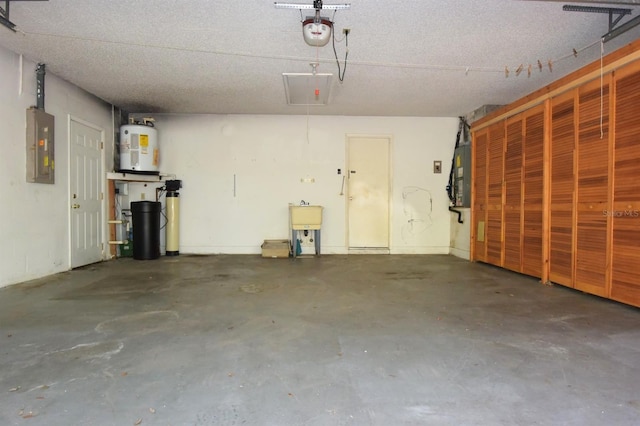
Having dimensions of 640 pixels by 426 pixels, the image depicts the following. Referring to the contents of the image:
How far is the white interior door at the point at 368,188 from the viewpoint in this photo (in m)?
6.69

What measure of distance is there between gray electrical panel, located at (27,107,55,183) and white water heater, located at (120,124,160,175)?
1.28m

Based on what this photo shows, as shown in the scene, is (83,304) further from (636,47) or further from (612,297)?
(636,47)

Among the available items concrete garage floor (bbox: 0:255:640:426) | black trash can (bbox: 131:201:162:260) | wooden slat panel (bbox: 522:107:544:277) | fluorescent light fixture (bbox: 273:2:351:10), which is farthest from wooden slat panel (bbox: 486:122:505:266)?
black trash can (bbox: 131:201:162:260)

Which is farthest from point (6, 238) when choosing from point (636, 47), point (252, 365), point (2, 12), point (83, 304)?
point (636, 47)

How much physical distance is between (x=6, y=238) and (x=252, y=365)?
11.7ft

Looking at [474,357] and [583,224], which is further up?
[583,224]

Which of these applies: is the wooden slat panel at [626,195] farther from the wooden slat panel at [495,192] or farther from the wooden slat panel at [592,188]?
the wooden slat panel at [495,192]

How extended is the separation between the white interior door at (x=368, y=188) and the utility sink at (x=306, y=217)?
813 mm

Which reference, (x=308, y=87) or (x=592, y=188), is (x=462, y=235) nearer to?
(x=592, y=188)

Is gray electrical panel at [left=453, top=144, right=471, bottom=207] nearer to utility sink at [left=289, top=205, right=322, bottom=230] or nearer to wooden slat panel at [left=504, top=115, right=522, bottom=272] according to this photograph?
wooden slat panel at [left=504, top=115, right=522, bottom=272]

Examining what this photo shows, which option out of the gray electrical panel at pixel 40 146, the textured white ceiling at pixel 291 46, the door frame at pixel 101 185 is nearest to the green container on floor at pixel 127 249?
the door frame at pixel 101 185

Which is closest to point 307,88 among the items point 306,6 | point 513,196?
point 306,6

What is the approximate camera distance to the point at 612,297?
11.1ft

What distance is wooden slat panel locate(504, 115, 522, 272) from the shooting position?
475 cm
